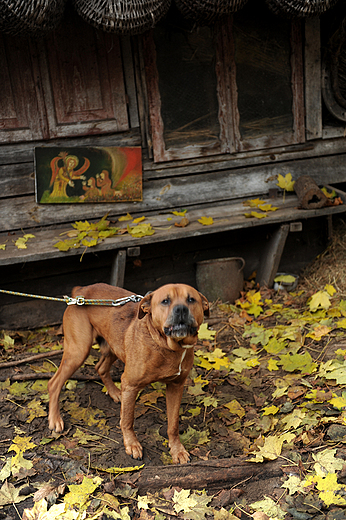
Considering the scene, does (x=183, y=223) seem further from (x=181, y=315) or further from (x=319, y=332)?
(x=181, y=315)

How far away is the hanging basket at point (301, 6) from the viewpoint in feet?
14.4

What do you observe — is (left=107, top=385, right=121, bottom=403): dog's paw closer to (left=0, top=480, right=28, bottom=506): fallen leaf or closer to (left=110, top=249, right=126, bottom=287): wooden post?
(left=0, top=480, right=28, bottom=506): fallen leaf

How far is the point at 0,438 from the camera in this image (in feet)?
10.6

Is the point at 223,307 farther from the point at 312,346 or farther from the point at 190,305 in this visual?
the point at 190,305

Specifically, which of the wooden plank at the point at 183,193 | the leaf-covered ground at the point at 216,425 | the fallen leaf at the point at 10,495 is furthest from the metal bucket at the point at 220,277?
the fallen leaf at the point at 10,495

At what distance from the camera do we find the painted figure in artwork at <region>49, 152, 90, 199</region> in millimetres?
4977

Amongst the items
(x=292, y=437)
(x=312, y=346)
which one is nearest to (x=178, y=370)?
(x=292, y=437)

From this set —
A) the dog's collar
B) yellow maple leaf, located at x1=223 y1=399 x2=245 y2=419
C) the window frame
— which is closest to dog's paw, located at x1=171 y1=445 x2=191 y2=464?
yellow maple leaf, located at x1=223 y1=399 x2=245 y2=419

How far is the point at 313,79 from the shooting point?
565cm

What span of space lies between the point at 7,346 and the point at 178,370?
8.48 feet

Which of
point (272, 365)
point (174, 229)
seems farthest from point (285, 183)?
point (272, 365)

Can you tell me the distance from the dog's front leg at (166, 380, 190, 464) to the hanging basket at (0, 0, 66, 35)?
10.4 feet

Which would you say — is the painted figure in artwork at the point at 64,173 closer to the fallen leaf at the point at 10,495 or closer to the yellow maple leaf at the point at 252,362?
the yellow maple leaf at the point at 252,362

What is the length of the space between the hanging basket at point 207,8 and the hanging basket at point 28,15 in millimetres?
1125
